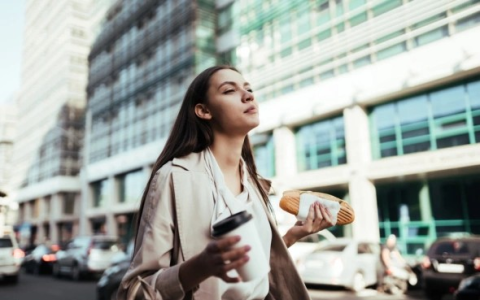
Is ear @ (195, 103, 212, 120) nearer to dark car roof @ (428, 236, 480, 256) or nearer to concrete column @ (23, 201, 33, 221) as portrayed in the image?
dark car roof @ (428, 236, 480, 256)

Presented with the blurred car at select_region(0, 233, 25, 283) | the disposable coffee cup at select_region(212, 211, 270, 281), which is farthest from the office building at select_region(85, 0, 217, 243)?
the disposable coffee cup at select_region(212, 211, 270, 281)

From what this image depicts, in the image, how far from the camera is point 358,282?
34.7ft

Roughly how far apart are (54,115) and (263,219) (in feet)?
180

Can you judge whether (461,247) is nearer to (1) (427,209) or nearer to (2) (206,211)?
(1) (427,209)

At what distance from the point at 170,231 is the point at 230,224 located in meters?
0.35

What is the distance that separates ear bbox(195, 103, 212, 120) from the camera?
1767mm

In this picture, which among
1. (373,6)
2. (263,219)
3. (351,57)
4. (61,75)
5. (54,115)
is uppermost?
(61,75)

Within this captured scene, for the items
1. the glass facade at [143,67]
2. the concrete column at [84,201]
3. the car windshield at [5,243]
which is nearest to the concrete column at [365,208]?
the car windshield at [5,243]

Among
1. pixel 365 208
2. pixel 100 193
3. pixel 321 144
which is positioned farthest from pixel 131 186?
pixel 365 208

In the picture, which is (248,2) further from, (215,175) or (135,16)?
(215,175)

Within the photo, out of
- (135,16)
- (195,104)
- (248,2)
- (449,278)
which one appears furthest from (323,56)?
(135,16)

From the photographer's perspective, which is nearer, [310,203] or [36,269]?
[310,203]

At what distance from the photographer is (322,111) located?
1920 cm

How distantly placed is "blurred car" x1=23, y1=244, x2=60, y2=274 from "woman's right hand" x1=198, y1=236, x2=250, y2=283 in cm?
1985
